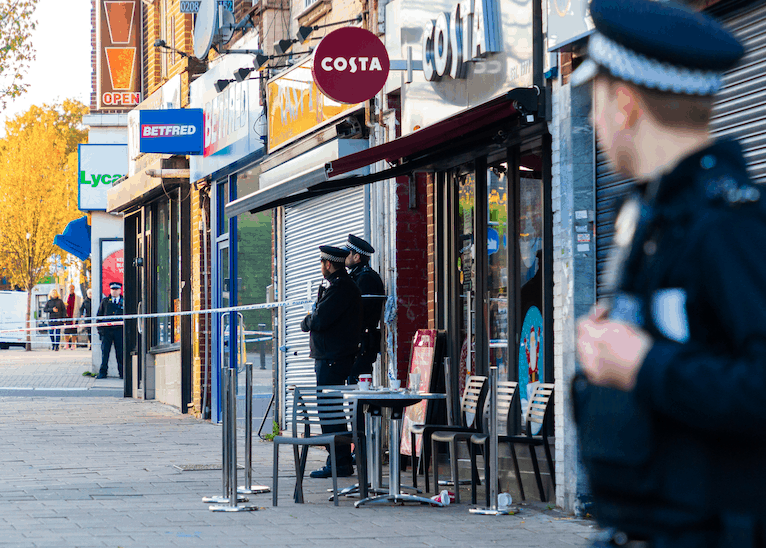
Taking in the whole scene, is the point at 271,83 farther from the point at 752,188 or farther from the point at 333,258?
the point at 752,188

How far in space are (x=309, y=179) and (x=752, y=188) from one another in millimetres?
8702

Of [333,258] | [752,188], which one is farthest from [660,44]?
[333,258]

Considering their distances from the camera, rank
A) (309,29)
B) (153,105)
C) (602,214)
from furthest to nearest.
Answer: (153,105) < (309,29) < (602,214)

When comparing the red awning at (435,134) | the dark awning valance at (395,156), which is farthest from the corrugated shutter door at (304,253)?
the red awning at (435,134)

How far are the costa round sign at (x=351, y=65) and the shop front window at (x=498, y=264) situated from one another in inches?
56.7

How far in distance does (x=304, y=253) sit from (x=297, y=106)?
1793mm

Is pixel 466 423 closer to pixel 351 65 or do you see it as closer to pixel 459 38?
pixel 459 38

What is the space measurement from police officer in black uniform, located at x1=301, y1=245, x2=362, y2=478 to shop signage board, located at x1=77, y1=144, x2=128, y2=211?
16.5 metres

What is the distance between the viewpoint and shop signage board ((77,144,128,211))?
26.0 m

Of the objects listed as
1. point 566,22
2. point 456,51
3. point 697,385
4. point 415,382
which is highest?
point 456,51

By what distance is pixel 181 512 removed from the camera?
8.34 m

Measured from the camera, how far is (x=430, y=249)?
11297 mm

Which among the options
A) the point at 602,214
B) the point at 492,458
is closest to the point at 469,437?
the point at 492,458

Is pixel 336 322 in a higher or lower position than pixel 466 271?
lower
